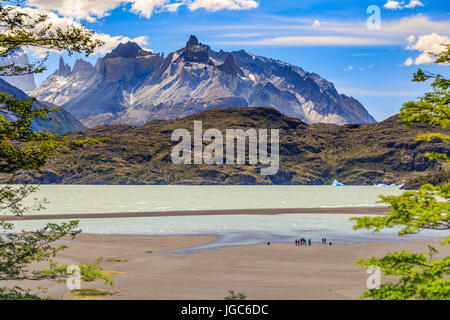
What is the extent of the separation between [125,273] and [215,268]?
30.6ft

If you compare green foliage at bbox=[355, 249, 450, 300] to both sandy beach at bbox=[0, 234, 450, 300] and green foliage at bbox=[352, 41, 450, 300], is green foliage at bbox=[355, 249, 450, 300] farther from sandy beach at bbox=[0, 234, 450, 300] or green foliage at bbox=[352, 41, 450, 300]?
sandy beach at bbox=[0, 234, 450, 300]

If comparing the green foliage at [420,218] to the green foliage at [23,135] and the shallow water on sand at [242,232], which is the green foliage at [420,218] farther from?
the shallow water on sand at [242,232]

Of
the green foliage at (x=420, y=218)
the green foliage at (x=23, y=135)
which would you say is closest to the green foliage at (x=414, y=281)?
the green foliage at (x=420, y=218)

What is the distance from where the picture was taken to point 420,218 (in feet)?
47.6

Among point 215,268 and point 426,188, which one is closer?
point 426,188

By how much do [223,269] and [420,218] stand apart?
35817 millimetres

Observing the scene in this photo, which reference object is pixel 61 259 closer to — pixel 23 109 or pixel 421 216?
pixel 23 109

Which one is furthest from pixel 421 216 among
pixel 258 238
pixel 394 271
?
pixel 258 238

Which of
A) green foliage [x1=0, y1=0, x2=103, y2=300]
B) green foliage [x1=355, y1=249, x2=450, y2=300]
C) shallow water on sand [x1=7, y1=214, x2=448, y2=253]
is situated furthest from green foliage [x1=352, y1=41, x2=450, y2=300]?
shallow water on sand [x1=7, y1=214, x2=448, y2=253]

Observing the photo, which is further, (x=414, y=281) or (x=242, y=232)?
(x=242, y=232)

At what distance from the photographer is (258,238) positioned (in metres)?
78.1

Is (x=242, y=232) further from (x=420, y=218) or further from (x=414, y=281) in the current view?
(x=420, y=218)

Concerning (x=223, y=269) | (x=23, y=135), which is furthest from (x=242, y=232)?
(x=23, y=135)
